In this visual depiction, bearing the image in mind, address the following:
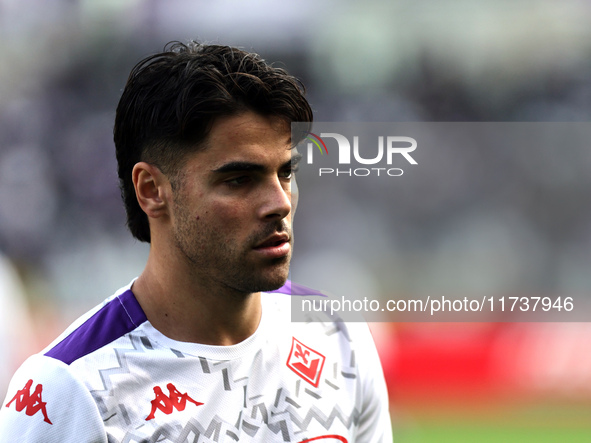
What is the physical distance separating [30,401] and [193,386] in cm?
37

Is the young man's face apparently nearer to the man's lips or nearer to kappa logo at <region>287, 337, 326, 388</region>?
the man's lips

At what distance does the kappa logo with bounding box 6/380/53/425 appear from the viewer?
1325mm

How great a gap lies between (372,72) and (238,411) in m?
4.39

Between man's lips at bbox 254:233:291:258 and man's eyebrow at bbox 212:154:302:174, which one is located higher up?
man's eyebrow at bbox 212:154:302:174

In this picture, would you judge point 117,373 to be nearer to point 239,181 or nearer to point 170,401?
point 170,401

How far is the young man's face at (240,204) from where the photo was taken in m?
1.46

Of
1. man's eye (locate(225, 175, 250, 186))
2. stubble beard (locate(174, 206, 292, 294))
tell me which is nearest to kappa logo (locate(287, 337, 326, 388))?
stubble beard (locate(174, 206, 292, 294))

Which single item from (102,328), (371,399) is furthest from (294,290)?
(102,328)

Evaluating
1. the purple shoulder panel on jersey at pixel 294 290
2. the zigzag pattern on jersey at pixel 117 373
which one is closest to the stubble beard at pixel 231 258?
the zigzag pattern on jersey at pixel 117 373

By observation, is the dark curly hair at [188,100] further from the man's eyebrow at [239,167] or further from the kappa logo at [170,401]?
the kappa logo at [170,401]

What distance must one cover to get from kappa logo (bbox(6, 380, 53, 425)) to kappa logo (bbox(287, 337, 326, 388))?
2.08 ft

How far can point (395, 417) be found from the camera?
470 cm

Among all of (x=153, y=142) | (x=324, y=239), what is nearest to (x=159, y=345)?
(x=153, y=142)

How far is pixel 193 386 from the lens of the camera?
58.3 inches
